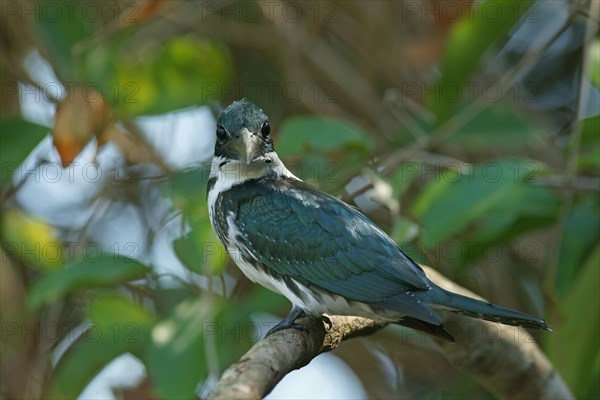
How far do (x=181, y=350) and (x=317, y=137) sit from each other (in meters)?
0.93

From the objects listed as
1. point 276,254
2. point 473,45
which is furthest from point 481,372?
point 473,45

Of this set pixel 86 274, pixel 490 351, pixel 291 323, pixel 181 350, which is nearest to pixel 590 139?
pixel 490 351

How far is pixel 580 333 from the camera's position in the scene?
332 centimetres

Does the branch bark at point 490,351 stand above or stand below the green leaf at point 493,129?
below

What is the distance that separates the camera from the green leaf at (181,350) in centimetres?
325

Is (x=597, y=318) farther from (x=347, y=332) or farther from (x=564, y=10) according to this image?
(x=564, y=10)

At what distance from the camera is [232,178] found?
11.0 feet

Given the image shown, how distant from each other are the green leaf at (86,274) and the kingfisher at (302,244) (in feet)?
1.44

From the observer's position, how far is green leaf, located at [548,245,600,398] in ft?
10.9

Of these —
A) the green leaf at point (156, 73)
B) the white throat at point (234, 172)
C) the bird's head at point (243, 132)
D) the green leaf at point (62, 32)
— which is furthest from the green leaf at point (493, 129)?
the green leaf at point (62, 32)

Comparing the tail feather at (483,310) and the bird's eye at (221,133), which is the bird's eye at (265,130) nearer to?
the bird's eye at (221,133)

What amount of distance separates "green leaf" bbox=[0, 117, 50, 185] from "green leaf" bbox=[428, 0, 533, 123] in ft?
5.21

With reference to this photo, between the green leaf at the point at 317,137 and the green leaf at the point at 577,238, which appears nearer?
the green leaf at the point at 317,137

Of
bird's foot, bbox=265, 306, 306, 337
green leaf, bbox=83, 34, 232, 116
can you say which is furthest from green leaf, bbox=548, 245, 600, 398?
green leaf, bbox=83, 34, 232, 116
